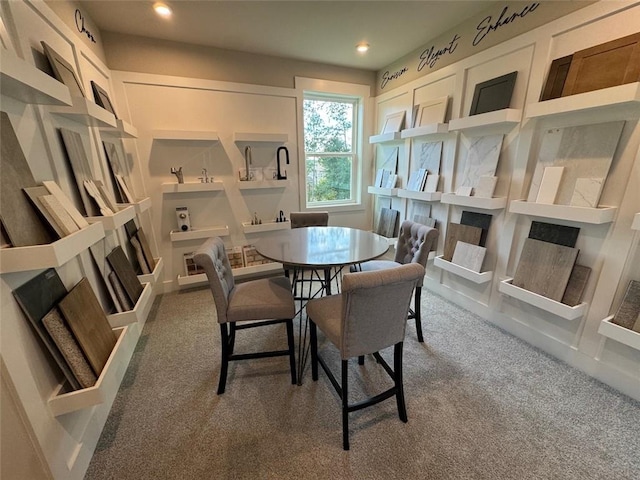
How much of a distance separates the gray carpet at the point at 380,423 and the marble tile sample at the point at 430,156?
1.86 metres

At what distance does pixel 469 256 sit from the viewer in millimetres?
2543

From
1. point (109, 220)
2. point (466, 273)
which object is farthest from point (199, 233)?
point (466, 273)

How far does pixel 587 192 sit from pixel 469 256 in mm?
986

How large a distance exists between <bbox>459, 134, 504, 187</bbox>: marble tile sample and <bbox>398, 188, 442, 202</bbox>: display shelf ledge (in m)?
0.26

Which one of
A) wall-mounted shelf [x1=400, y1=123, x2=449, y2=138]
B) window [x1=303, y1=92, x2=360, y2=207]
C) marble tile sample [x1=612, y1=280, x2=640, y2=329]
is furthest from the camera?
window [x1=303, y1=92, x2=360, y2=207]

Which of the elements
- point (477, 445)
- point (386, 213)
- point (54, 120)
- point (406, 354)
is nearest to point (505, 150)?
point (386, 213)

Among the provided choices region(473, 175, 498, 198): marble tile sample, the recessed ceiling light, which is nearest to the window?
the recessed ceiling light

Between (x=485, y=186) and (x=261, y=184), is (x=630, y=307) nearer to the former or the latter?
(x=485, y=186)

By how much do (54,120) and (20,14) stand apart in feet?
1.61

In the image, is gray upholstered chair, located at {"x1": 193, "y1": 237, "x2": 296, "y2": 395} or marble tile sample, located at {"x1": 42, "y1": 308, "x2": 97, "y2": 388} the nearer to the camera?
marble tile sample, located at {"x1": 42, "y1": 308, "x2": 97, "y2": 388}

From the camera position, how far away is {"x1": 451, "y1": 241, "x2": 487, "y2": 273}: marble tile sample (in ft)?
8.07

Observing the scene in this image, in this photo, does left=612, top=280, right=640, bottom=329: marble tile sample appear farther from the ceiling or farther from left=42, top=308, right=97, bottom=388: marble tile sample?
left=42, top=308, right=97, bottom=388: marble tile sample

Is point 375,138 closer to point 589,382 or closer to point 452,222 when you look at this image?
point 452,222

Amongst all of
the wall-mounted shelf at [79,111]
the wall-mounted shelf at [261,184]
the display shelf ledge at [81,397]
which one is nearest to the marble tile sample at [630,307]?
the display shelf ledge at [81,397]
